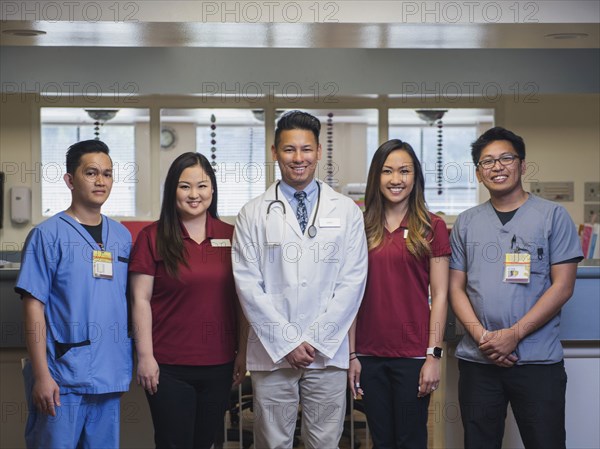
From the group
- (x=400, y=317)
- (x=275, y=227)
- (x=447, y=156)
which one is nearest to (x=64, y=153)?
(x=447, y=156)

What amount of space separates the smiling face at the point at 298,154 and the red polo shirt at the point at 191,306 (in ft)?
1.21

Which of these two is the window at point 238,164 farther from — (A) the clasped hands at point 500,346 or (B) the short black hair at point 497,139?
(A) the clasped hands at point 500,346

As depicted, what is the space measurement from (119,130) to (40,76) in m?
2.52

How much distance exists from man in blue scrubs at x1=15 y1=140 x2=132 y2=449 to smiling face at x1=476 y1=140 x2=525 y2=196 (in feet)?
4.07

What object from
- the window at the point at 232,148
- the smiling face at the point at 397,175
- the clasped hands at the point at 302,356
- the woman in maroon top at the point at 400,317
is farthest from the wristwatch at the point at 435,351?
the window at the point at 232,148

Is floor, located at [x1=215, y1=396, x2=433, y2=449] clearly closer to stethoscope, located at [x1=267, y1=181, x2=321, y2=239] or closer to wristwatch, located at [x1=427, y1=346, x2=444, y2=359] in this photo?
wristwatch, located at [x1=427, y1=346, x2=444, y2=359]

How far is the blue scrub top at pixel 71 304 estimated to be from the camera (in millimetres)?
2420

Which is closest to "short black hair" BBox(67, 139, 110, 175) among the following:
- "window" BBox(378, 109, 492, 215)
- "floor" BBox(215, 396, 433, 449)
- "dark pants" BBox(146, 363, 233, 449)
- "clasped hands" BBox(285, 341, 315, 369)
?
"dark pants" BBox(146, 363, 233, 449)

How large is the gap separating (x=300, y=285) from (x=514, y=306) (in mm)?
711

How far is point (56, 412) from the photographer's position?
94.6 inches

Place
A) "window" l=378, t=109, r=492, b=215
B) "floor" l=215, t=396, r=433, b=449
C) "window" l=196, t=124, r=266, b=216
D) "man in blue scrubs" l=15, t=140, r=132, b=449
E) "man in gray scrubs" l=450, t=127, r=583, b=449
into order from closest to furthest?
1. "man in blue scrubs" l=15, t=140, r=132, b=449
2. "man in gray scrubs" l=450, t=127, r=583, b=449
3. "floor" l=215, t=396, r=433, b=449
4. "window" l=196, t=124, r=266, b=216
5. "window" l=378, t=109, r=492, b=215

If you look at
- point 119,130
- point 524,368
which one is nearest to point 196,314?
point 524,368

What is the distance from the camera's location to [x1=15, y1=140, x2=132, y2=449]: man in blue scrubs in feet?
7.88

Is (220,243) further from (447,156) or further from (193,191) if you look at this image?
(447,156)
